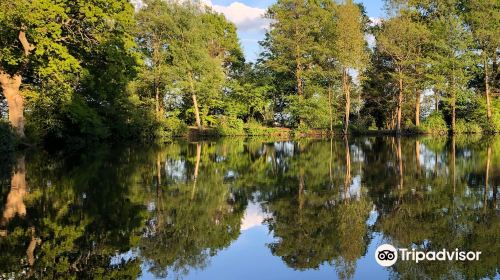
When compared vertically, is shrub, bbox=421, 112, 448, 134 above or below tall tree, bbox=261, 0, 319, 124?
below

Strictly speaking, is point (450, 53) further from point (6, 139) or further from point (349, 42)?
point (6, 139)

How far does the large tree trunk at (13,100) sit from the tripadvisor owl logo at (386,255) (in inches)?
891

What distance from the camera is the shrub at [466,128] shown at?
153 feet

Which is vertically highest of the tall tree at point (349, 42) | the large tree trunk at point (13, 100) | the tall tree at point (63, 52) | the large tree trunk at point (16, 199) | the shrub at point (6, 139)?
the tall tree at point (349, 42)

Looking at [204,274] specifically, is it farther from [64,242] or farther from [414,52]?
[414,52]

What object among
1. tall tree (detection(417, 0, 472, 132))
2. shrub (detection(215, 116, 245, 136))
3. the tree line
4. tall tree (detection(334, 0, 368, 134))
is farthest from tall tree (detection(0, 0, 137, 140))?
tall tree (detection(417, 0, 472, 132))

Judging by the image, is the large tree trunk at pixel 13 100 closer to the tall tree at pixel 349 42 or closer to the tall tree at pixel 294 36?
the tall tree at pixel 294 36

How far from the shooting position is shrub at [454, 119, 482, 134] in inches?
1832

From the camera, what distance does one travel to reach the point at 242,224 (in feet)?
28.2

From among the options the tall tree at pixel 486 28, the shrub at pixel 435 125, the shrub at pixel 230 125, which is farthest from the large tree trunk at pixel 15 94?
the tall tree at pixel 486 28

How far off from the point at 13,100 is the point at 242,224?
67.3 feet

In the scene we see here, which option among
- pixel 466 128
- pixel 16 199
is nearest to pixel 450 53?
pixel 466 128

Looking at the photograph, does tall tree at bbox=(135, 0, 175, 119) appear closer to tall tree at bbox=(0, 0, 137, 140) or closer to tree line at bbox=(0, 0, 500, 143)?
tree line at bbox=(0, 0, 500, 143)

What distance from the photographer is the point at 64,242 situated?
6781 mm
